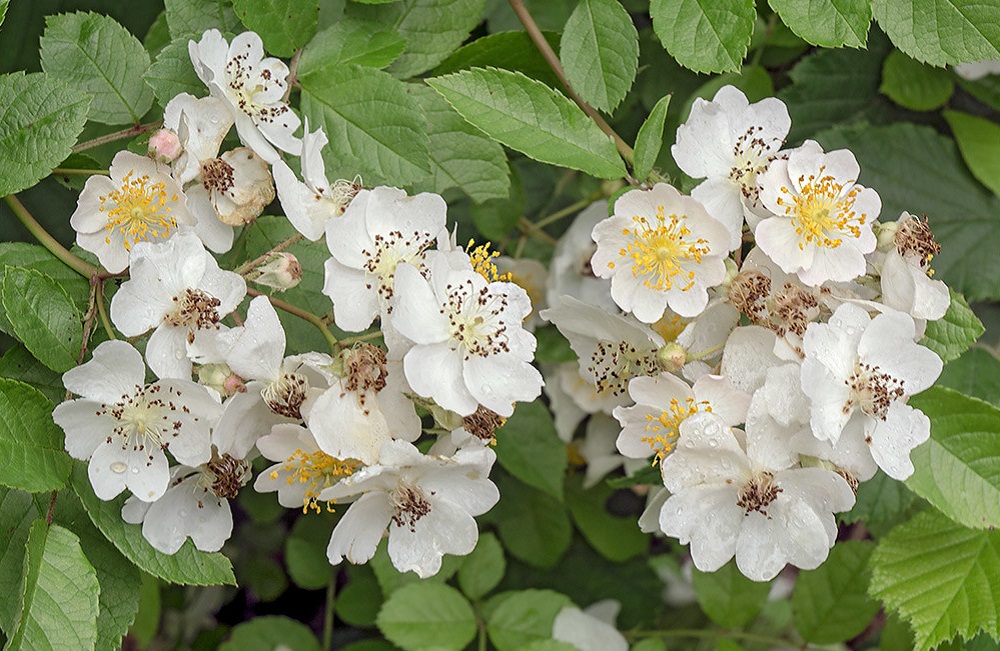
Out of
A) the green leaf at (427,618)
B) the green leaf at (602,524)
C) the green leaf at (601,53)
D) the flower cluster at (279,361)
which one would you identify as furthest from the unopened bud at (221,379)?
the green leaf at (602,524)

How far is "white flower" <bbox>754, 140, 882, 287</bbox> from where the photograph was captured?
1.04 m

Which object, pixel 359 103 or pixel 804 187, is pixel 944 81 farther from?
pixel 359 103

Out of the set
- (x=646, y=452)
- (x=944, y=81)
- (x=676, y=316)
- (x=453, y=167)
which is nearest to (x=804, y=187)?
(x=676, y=316)

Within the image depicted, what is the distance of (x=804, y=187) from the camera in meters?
1.07

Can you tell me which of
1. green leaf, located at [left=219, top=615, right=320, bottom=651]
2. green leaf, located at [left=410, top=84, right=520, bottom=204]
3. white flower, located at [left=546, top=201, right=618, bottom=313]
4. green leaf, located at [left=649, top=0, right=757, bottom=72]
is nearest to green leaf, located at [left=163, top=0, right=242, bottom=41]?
green leaf, located at [left=410, top=84, right=520, bottom=204]

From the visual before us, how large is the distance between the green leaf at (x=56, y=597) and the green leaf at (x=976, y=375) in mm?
1215

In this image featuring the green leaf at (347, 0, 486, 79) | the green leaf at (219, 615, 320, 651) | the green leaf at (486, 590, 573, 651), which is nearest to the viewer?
the green leaf at (347, 0, 486, 79)

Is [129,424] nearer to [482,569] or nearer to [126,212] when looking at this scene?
[126,212]

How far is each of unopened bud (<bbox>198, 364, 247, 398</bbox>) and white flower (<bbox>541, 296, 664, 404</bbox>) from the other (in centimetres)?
37

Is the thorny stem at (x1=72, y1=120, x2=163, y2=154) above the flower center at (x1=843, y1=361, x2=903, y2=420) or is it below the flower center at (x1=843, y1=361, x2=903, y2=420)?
above

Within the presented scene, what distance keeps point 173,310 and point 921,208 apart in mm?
1244

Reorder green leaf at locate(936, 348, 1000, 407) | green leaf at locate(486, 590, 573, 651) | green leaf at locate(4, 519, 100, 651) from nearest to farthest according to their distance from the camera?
green leaf at locate(4, 519, 100, 651), green leaf at locate(936, 348, 1000, 407), green leaf at locate(486, 590, 573, 651)

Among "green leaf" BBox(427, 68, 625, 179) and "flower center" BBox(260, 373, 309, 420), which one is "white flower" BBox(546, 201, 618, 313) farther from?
"flower center" BBox(260, 373, 309, 420)

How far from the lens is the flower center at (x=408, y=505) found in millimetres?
1024
